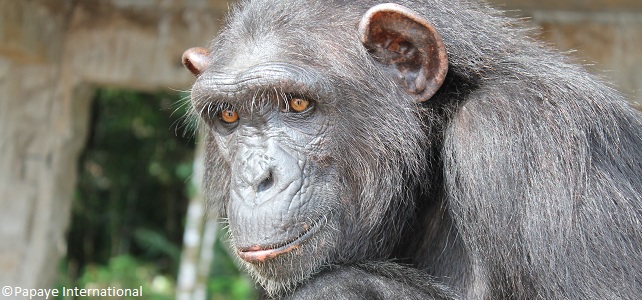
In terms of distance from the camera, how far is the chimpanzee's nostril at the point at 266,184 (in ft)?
12.9

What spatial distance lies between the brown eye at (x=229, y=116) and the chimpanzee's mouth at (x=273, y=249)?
720 millimetres

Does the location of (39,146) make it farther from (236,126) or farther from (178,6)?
(236,126)

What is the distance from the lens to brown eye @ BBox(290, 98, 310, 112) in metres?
4.14

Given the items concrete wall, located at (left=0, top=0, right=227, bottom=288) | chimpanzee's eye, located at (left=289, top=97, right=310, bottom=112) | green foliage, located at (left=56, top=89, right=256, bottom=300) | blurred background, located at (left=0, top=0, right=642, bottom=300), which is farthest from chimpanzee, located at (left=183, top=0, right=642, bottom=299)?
green foliage, located at (left=56, top=89, right=256, bottom=300)

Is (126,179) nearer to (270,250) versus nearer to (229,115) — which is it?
(229,115)

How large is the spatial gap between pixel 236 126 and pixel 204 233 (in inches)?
230

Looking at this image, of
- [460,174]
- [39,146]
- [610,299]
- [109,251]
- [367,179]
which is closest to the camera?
[610,299]

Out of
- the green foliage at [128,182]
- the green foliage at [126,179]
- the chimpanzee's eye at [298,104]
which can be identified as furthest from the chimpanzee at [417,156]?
the green foliage at [126,179]

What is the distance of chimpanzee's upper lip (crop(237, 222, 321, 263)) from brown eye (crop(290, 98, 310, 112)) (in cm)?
59

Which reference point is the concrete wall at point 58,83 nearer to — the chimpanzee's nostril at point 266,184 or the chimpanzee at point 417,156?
the chimpanzee at point 417,156

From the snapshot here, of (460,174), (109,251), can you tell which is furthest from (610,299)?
(109,251)

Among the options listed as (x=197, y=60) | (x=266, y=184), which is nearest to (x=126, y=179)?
(x=197, y=60)

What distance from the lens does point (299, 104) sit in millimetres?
4156

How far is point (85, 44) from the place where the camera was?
8461 mm
